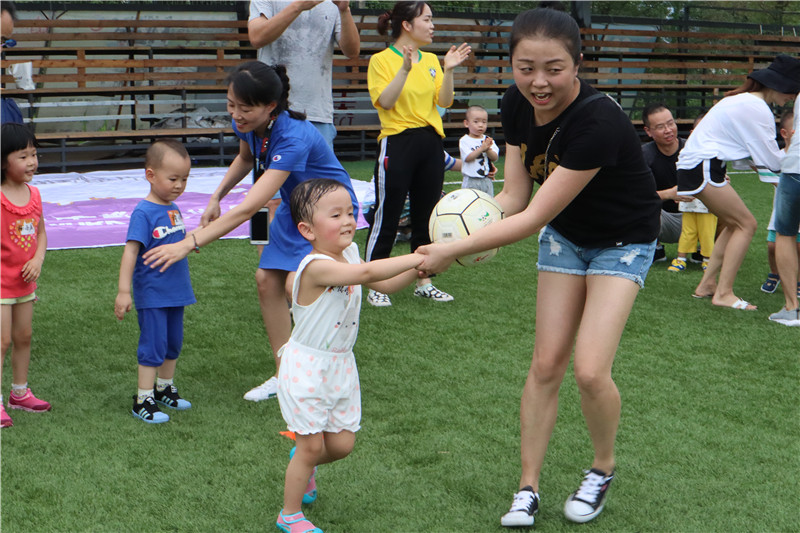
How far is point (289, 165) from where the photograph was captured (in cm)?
389

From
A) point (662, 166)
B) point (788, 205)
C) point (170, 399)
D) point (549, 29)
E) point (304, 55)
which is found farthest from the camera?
point (662, 166)

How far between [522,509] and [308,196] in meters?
1.36

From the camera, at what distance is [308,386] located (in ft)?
9.39

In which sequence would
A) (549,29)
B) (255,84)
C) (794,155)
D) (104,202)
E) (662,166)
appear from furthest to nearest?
1. (104,202)
2. (662,166)
3. (794,155)
4. (255,84)
5. (549,29)

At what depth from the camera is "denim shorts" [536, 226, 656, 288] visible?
9.62ft

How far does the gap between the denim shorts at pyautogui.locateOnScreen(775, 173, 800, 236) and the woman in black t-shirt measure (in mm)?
3203

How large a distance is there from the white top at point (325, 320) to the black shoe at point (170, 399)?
143cm

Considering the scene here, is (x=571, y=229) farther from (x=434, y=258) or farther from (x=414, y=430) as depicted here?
(x=414, y=430)

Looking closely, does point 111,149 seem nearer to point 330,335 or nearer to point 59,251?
point 59,251

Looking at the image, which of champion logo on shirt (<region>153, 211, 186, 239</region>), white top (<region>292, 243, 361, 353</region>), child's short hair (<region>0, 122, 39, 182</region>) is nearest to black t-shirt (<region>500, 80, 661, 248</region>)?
white top (<region>292, 243, 361, 353</region>)

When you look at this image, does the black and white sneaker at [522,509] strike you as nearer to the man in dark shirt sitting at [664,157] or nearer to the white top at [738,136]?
the white top at [738,136]

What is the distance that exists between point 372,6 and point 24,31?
20.8 feet

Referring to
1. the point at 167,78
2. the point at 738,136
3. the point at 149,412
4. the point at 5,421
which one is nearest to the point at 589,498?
the point at 149,412

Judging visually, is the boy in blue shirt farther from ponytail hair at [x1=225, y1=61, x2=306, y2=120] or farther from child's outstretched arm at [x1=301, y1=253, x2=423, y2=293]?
child's outstretched arm at [x1=301, y1=253, x2=423, y2=293]
